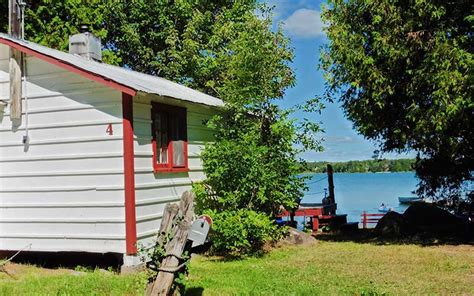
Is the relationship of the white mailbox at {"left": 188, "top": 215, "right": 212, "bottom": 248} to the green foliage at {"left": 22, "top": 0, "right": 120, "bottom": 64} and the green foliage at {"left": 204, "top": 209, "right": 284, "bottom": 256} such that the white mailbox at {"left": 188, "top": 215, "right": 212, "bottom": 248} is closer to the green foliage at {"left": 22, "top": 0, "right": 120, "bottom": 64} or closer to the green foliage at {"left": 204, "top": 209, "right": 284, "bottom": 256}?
the green foliage at {"left": 204, "top": 209, "right": 284, "bottom": 256}

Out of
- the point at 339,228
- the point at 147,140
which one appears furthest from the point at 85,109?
the point at 339,228

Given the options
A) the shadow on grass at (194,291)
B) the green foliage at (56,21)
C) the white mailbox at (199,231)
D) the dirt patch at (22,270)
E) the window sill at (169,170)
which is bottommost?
the dirt patch at (22,270)

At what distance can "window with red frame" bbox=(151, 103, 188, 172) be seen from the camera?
10.5 m

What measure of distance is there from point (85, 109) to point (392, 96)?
Result: 26.3 ft

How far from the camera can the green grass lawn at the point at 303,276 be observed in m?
7.76

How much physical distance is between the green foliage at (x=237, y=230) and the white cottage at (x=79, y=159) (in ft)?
4.16

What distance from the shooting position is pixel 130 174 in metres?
9.27

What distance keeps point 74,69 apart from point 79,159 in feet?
5.59

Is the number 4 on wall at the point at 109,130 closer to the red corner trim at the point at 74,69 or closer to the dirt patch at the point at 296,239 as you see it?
the red corner trim at the point at 74,69

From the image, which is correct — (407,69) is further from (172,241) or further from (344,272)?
(172,241)

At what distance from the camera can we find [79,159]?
384 inches

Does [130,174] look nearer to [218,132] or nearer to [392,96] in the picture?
[218,132]

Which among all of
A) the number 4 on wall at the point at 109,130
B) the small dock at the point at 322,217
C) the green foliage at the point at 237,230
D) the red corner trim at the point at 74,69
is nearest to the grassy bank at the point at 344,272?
the green foliage at the point at 237,230

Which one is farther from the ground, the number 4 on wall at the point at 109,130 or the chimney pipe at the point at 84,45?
the chimney pipe at the point at 84,45
